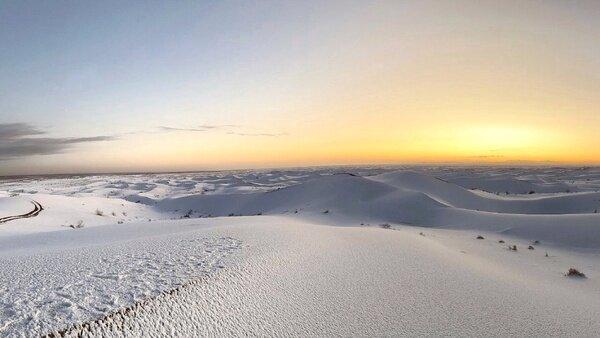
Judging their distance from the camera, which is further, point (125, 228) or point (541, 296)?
point (125, 228)

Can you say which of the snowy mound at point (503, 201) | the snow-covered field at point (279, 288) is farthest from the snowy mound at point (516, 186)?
the snow-covered field at point (279, 288)

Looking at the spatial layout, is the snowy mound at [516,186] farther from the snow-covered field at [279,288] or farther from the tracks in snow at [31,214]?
the tracks in snow at [31,214]

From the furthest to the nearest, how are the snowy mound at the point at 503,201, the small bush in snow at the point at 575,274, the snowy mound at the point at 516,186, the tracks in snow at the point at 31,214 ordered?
the snowy mound at the point at 516,186 → the snowy mound at the point at 503,201 → the tracks in snow at the point at 31,214 → the small bush in snow at the point at 575,274

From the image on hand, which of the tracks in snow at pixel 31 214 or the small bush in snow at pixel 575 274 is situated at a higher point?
the tracks in snow at pixel 31 214

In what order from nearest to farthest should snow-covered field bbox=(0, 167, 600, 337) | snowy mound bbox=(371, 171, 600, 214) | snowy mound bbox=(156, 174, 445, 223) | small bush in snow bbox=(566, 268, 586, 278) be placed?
1. snow-covered field bbox=(0, 167, 600, 337)
2. small bush in snow bbox=(566, 268, 586, 278)
3. snowy mound bbox=(156, 174, 445, 223)
4. snowy mound bbox=(371, 171, 600, 214)

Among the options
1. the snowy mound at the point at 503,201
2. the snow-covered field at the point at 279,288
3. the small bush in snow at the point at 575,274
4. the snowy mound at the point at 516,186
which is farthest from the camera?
the snowy mound at the point at 516,186

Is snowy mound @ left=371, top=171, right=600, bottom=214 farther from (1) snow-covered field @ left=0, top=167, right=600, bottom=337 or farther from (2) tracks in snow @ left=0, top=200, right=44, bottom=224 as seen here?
(2) tracks in snow @ left=0, top=200, right=44, bottom=224

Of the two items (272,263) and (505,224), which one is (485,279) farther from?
(505,224)

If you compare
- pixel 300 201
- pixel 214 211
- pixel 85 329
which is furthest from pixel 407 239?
pixel 214 211

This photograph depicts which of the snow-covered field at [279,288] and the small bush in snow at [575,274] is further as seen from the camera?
the small bush in snow at [575,274]

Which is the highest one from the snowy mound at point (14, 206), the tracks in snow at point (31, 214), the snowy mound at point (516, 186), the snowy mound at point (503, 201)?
the snowy mound at point (14, 206)

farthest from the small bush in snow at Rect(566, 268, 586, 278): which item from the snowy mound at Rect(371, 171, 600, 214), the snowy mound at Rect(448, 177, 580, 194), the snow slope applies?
the snowy mound at Rect(448, 177, 580, 194)
